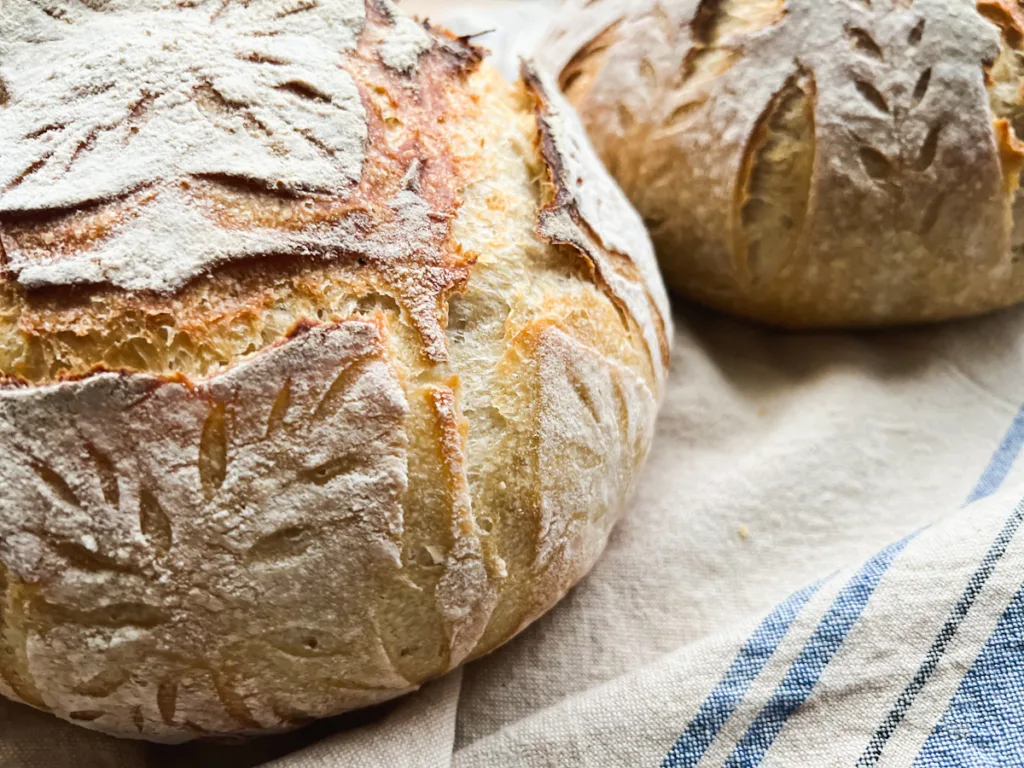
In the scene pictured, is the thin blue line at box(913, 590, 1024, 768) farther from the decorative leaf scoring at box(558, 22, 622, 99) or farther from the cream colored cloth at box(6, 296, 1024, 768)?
the decorative leaf scoring at box(558, 22, 622, 99)

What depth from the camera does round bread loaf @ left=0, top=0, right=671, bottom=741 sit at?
2.41ft

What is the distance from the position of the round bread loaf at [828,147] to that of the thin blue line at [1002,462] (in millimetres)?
172

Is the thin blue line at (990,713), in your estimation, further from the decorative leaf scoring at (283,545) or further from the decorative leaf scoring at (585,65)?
the decorative leaf scoring at (585,65)

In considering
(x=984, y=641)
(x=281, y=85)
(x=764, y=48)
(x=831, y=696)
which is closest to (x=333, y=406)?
(x=281, y=85)

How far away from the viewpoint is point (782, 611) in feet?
3.08

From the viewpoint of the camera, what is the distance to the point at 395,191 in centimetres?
85

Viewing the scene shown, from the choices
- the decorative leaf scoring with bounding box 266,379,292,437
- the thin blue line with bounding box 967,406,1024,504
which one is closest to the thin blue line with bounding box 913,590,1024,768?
the thin blue line with bounding box 967,406,1024,504

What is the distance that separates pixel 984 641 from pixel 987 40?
73cm

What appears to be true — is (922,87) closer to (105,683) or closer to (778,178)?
(778,178)

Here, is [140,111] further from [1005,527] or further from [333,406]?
[1005,527]

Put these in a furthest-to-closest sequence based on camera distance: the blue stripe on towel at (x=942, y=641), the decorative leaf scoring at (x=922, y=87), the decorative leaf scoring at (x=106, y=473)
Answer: the decorative leaf scoring at (x=922, y=87), the blue stripe on towel at (x=942, y=641), the decorative leaf scoring at (x=106, y=473)

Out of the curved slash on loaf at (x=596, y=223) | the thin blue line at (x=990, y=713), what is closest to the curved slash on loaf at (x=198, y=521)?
the curved slash on loaf at (x=596, y=223)

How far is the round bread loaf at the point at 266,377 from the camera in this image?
74cm

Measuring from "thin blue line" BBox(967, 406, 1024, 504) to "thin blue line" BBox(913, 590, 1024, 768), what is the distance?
0.94 feet
